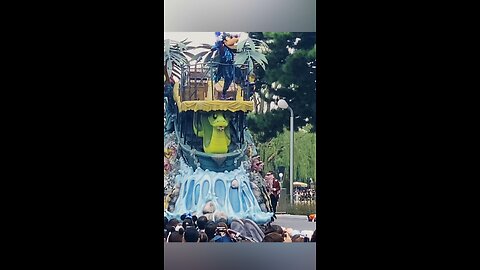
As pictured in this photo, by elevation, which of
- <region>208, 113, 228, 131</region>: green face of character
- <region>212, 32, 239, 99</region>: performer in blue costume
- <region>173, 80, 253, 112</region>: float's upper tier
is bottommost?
<region>208, 113, 228, 131</region>: green face of character

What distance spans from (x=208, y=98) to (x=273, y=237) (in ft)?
3.75

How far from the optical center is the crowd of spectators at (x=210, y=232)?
587cm

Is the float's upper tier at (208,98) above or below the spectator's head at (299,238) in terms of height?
above

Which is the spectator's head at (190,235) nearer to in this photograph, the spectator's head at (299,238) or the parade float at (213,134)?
the parade float at (213,134)

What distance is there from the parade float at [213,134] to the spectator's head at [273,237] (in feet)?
0.39

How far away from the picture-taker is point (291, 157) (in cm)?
591

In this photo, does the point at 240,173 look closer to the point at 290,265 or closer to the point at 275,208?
the point at 275,208

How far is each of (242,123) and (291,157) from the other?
1.47ft

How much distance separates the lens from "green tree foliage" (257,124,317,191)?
5.91m

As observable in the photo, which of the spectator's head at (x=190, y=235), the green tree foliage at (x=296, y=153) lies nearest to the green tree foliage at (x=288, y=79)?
the green tree foliage at (x=296, y=153)

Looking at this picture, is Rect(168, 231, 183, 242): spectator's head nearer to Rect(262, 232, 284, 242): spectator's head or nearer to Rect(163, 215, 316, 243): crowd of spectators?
Rect(163, 215, 316, 243): crowd of spectators

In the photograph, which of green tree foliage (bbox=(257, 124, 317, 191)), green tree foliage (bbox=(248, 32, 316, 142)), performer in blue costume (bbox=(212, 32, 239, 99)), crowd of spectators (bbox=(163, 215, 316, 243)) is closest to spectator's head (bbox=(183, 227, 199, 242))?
crowd of spectators (bbox=(163, 215, 316, 243))

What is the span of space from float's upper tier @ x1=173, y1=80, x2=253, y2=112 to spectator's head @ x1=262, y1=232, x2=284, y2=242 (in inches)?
37.3
